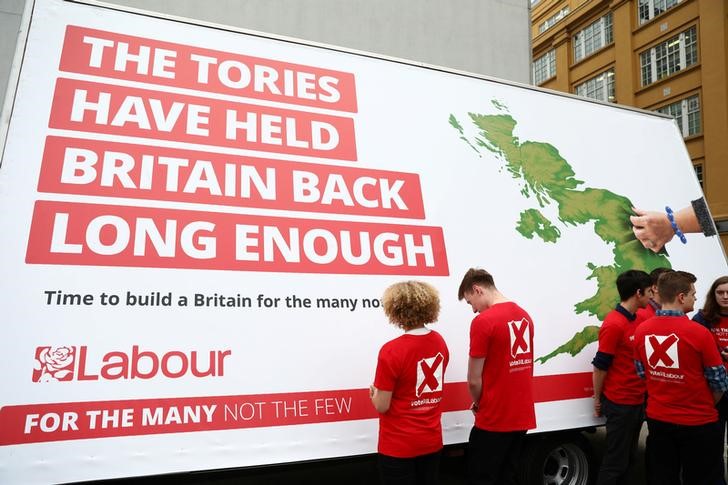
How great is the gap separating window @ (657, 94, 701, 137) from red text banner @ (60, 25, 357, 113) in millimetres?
22437

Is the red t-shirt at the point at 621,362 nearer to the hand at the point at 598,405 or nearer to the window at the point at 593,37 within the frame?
the hand at the point at 598,405

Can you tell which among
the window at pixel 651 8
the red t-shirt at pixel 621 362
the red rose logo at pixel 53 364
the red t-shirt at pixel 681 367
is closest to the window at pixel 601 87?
the window at pixel 651 8

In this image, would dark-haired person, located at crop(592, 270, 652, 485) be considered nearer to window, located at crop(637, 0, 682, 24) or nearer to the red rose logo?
the red rose logo

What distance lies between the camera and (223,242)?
299 cm

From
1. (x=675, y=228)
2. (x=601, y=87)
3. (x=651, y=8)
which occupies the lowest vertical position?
(x=675, y=228)

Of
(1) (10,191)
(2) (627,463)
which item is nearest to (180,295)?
(1) (10,191)

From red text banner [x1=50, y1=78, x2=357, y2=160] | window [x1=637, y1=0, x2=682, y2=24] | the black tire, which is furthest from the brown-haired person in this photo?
window [x1=637, y1=0, x2=682, y2=24]

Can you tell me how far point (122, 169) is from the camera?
9.70 ft

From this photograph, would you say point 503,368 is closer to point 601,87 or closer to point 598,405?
point 598,405

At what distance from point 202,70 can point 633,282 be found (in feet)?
11.7

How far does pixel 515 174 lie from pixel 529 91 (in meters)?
1.01

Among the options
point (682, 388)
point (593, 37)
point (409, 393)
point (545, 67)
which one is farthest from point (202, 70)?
point (545, 67)

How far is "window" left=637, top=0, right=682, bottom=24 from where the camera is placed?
23.0 meters

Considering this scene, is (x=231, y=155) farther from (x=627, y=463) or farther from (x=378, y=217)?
(x=627, y=463)
